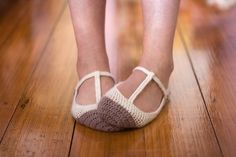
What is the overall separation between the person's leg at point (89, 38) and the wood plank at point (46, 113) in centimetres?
7

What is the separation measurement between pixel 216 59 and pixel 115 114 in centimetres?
41

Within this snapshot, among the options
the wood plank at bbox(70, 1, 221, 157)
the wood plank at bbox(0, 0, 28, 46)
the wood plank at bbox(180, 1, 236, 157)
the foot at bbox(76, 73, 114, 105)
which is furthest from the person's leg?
the wood plank at bbox(0, 0, 28, 46)

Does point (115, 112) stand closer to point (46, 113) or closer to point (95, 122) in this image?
point (95, 122)

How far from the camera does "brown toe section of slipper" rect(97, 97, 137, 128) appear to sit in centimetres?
67

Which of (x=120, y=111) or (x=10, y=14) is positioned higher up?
(x=120, y=111)

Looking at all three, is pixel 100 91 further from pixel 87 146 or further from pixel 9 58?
pixel 9 58

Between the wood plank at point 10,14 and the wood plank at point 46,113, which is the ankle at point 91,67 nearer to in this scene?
the wood plank at point 46,113

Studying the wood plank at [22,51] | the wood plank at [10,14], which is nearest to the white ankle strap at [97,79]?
the wood plank at [22,51]

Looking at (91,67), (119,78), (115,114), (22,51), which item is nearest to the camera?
(115,114)

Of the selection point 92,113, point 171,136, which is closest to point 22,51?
point 92,113

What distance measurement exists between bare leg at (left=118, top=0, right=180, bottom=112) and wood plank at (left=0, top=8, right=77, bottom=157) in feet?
0.45

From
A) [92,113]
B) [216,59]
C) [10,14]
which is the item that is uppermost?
[92,113]

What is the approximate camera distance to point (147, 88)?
0.72m

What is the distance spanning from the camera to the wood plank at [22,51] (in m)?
0.83
